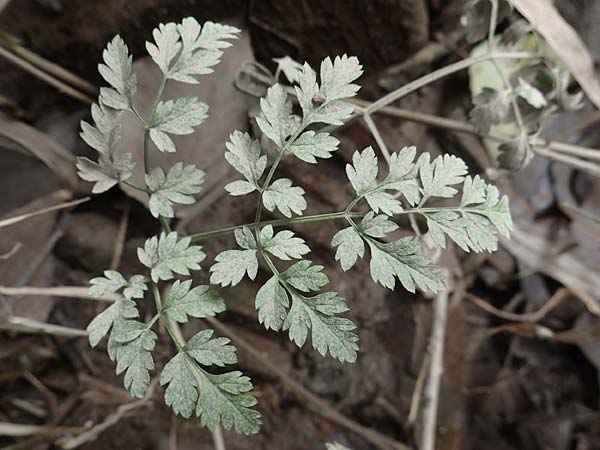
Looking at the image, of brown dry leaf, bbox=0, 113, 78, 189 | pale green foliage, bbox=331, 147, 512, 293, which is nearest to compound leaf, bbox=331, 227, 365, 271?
pale green foliage, bbox=331, 147, 512, 293

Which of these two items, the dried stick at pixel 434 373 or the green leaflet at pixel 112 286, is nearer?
the green leaflet at pixel 112 286

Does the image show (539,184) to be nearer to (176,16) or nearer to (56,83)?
(176,16)

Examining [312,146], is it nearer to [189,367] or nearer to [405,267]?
[405,267]

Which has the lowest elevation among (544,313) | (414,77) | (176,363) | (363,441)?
(544,313)

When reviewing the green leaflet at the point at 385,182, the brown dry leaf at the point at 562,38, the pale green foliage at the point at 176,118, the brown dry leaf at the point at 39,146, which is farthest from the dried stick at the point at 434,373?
the brown dry leaf at the point at 39,146

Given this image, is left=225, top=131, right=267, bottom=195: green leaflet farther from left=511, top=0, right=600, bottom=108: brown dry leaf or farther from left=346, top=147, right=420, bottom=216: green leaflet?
left=511, top=0, right=600, bottom=108: brown dry leaf

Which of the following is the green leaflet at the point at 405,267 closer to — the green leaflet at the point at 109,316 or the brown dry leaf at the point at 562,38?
the green leaflet at the point at 109,316

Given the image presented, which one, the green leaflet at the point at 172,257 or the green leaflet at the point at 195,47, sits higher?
the green leaflet at the point at 195,47

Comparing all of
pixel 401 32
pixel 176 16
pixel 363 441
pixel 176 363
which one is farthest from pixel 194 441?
pixel 401 32
